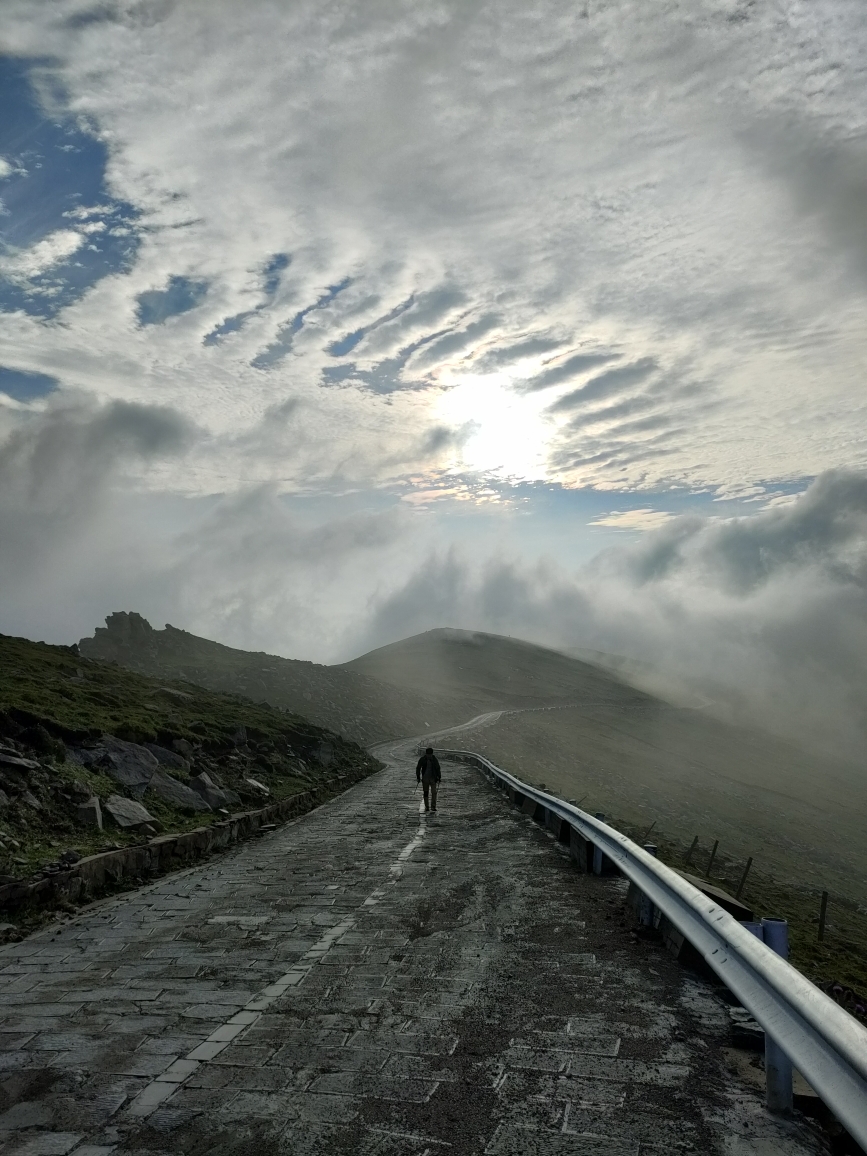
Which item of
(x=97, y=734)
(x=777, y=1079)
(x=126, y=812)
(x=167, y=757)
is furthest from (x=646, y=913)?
(x=167, y=757)

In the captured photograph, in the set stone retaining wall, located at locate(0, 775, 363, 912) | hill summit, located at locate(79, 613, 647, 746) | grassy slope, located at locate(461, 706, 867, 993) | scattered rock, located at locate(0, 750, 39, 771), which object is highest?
hill summit, located at locate(79, 613, 647, 746)

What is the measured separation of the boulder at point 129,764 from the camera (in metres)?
17.6

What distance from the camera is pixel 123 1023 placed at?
5.76 m

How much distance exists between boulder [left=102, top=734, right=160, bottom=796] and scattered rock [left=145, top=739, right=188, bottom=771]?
48.7 inches

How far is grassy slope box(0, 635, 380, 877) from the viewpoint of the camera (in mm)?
13312

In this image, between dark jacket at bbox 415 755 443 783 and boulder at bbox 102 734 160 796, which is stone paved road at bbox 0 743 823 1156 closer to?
Result: boulder at bbox 102 734 160 796

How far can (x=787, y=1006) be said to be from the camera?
3498 millimetres

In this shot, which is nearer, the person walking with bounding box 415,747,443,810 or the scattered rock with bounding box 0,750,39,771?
the scattered rock with bounding box 0,750,39,771

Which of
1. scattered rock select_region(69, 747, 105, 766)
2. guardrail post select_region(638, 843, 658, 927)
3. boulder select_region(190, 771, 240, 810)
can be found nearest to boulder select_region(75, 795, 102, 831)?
scattered rock select_region(69, 747, 105, 766)

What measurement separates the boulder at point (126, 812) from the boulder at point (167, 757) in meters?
5.19

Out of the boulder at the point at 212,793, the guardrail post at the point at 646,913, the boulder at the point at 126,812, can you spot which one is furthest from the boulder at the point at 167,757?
the guardrail post at the point at 646,913

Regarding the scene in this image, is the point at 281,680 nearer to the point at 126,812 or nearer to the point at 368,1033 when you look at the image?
the point at 126,812

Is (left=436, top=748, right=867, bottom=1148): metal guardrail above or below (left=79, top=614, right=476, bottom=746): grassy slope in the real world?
below

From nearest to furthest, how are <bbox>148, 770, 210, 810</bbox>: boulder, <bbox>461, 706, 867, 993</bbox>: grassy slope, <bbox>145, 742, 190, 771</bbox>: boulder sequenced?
<bbox>148, 770, 210, 810</bbox>: boulder < <bbox>145, 742, 190, 771</bbox>: boulder < <bbox>461, 706, 867, 993</bbox>: grassy slope
